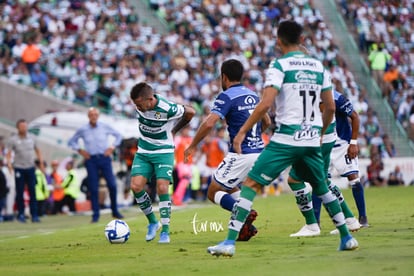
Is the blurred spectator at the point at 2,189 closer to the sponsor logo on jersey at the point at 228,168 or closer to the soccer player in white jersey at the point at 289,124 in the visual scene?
the sponsor logo on jersey at the point at 228,168

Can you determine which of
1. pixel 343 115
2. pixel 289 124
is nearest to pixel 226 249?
pixel 289 124

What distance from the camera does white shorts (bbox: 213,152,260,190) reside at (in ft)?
48.6

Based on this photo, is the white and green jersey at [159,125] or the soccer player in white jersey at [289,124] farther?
the white and green jersey at [159,125]

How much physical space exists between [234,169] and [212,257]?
2.36 meters

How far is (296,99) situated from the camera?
40.1 feet

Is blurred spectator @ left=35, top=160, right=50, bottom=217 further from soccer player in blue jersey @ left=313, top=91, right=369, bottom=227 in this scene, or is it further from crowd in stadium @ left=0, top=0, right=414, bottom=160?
soccer player in blue jersey @ left=313, top=91, right=369, bottom=227

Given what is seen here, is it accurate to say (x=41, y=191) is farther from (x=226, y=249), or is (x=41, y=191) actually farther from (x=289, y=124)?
(x=289, y=124)

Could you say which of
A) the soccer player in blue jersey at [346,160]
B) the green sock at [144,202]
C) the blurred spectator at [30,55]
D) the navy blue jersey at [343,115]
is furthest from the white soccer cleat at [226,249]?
Result: the blurred spectator at [30,55]

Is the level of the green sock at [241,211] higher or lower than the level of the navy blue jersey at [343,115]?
lower

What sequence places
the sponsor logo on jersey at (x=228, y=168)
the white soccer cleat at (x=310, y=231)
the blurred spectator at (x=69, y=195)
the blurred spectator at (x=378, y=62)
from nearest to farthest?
the sponsor logo on jersey at (x=228, y=168), the white soccer cleat at (x=310, y=231), the blurred spectator at (x=69, y=195), the blurred spectator at (x=378, y=62)

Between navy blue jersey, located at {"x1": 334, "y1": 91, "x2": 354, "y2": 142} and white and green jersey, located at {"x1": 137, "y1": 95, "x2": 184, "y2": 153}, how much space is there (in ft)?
7.36

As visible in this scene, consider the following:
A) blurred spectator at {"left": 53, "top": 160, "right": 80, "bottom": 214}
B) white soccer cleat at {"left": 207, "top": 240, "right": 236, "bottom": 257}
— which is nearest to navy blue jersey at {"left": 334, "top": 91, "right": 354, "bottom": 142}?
white soccer cleat at {"left": 207, "top": 240, "right": 236, "bottom": 257}

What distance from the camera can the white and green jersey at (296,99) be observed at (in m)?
12.2

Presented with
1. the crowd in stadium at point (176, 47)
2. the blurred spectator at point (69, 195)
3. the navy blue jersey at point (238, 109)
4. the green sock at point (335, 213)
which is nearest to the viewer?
the green sock at point (335, 213)
